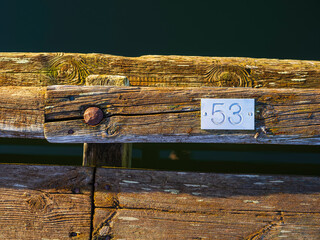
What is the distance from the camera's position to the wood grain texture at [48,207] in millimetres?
1619

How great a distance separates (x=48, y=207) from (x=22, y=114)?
0.62 m

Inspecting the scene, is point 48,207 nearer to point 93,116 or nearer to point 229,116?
point 93,116

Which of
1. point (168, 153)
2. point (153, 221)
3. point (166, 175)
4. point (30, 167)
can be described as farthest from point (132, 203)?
point (168, 153)

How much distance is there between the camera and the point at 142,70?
1813mm

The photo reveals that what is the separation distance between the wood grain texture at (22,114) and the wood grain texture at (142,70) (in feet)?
1.10

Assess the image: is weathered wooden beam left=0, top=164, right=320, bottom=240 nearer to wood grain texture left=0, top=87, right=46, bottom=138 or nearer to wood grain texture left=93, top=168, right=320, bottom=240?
wood grain texture left=93, top=168, right=320, bottom=240

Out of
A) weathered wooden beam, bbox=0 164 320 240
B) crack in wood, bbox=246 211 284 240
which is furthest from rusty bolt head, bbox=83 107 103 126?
crack in wood, bbox=246 211 284 240

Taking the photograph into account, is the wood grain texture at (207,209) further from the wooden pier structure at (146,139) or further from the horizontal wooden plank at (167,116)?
the horizontal wooden plank at (167,116)

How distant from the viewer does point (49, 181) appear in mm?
1651

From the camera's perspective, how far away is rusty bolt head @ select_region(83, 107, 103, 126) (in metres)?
1.40

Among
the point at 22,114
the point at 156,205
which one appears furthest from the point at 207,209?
the point at 22,114

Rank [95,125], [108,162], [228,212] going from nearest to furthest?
1. [95,125]
2. [228,212]
3. [108,162]

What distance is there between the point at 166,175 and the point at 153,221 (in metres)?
0.30

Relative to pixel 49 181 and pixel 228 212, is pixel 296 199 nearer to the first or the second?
pixel 228 212
